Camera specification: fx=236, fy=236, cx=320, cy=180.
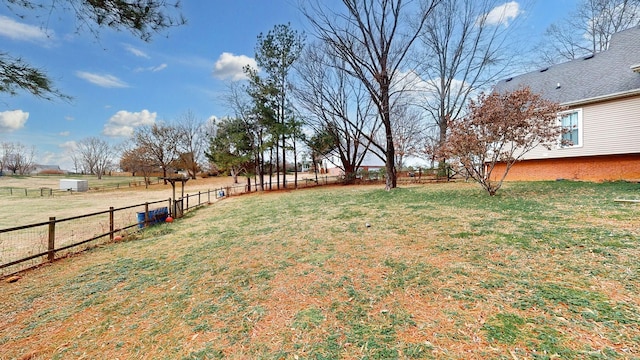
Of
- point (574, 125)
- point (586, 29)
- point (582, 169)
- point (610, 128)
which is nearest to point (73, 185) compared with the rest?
point (574, 125)

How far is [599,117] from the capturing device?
941cm

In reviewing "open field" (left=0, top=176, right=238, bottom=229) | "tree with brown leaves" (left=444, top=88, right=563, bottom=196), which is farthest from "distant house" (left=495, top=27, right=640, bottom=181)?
"open field" (left=0, top=176, right=238, bottom=229)

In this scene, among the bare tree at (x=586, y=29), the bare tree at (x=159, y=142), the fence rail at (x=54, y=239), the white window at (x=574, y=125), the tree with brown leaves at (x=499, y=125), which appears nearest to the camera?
the fence rail at (x=54, y=239)

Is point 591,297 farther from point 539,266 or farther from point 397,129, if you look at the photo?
point 397,129

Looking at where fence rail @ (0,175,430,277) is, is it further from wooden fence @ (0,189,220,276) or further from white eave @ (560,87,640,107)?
white eave @ (560,87,640,107)

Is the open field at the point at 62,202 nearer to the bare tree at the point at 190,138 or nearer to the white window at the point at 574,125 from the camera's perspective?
the bare tree at the point at 190,138

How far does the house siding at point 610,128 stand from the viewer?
869cm

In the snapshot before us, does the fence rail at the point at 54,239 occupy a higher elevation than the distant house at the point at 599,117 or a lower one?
lower

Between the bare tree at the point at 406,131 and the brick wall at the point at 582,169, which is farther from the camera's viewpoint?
the bare tree at the point at 406,131

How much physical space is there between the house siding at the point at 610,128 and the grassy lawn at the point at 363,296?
20.2 ft

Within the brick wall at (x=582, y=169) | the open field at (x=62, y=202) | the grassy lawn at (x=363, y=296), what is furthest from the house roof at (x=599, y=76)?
the open field at (x=62, y=202)

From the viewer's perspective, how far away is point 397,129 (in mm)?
26016

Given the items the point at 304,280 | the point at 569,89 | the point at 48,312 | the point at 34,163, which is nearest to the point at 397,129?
the point at 569,89

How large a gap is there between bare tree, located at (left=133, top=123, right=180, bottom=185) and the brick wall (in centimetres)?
3810
